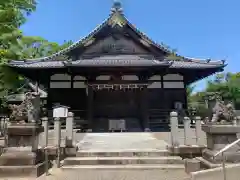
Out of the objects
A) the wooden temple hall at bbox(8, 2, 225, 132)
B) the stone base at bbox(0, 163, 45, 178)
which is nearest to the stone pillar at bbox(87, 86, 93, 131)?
the wooden temple hall at bbox(8, 2, 225, 132)

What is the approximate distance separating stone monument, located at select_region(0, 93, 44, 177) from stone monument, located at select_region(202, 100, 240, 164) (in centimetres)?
537

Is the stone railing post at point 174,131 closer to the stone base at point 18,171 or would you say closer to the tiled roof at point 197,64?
the stone base at point 18,171

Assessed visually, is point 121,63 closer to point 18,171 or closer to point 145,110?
point 145,110

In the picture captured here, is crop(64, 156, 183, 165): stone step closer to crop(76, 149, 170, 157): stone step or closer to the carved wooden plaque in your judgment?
crop(76, 149, 170, 157): stone step

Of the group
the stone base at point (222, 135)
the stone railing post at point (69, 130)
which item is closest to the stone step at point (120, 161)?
the stone railing post at point (69, 130)

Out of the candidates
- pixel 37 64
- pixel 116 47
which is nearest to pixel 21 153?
pixel 37 64

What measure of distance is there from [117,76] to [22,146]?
37.3ft

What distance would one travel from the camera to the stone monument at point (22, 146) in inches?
280

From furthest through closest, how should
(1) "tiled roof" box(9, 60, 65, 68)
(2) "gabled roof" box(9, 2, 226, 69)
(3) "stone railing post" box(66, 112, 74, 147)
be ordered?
1. (2) "gabled roof" box(9, 2, 226, 69)
2. (1) "tiled roof" box(9, 60, 65, 68)
3. (3) "stone railing post" box(66, 112, 74, 147)

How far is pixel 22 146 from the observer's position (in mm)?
7383

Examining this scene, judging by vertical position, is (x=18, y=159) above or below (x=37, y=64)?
below

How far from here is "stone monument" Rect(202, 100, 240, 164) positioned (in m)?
7.13

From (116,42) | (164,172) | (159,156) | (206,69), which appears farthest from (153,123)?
(164,172)

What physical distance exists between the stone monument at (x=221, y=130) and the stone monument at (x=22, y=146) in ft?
17.6
